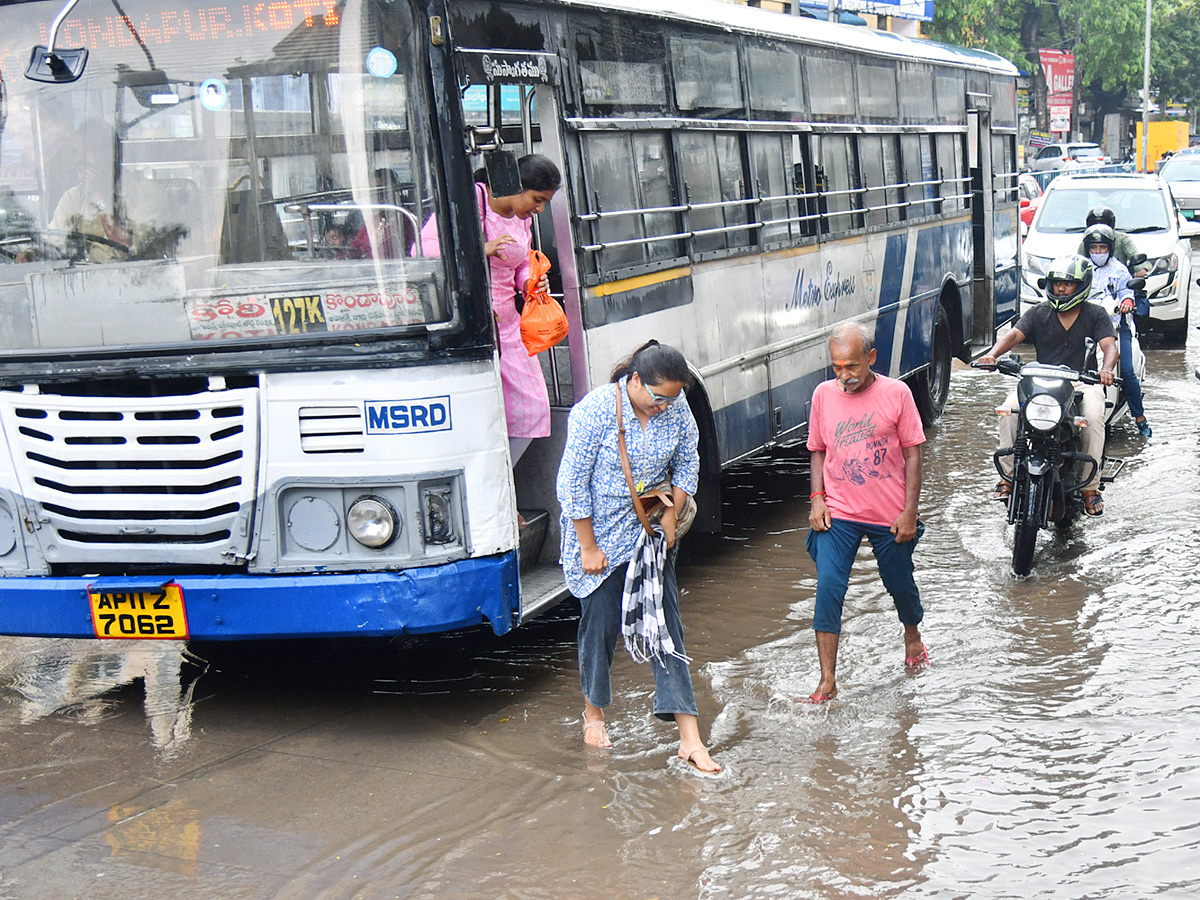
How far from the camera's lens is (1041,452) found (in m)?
7.31

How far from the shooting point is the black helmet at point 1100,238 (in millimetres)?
10312

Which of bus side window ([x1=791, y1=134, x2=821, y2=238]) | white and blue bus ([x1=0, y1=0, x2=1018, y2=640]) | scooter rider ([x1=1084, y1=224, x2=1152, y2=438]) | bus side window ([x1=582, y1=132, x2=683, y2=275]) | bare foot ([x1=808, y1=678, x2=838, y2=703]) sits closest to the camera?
white and blue bus ([x1=0, y1=0, x2=1018, y2=640])

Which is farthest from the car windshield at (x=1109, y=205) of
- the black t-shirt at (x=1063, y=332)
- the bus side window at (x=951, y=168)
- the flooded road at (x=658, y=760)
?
the flooded road at (x=658, y=760)

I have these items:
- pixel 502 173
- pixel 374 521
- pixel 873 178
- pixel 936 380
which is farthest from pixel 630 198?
pixel 936 380

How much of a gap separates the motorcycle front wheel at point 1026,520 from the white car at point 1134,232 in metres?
8.68

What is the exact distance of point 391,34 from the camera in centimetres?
496

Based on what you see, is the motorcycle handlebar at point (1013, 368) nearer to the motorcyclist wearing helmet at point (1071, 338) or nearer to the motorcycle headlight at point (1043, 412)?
the motorcyclist wearing helmet at point (1071, 338)

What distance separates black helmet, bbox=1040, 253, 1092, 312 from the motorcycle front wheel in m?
1.14

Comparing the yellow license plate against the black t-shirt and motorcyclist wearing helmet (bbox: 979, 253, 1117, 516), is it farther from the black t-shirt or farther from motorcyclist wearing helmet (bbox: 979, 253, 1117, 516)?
the black t-shirt

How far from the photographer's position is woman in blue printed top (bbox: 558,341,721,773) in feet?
15.7

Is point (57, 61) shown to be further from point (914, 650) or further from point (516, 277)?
point (914, 650)

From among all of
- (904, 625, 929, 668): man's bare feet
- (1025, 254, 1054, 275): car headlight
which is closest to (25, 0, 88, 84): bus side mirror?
(904, 625, 929, 668): man's bare feet

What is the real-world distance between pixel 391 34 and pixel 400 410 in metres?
Answer: 1.33

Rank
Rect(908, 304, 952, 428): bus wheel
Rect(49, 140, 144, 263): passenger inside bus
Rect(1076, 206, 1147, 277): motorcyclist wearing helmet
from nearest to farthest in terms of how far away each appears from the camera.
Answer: Rect(49, 140, 144, 263): passenger inside bus
Rect(1076, 206, 1147, 277): motorcyclist wearing helmet
Rect(908, 304, 952, 428): bus wheel
